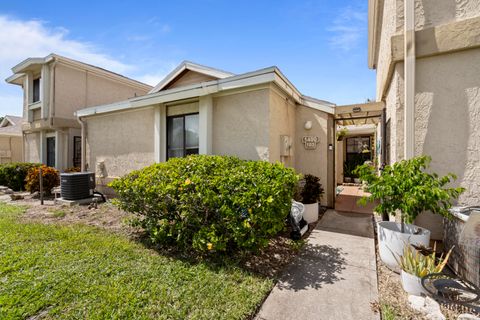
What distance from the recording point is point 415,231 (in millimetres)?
3857

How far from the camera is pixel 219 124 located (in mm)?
7289

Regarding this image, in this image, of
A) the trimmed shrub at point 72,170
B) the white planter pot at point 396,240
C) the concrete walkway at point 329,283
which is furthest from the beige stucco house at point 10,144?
the white planter pot at point 396,240

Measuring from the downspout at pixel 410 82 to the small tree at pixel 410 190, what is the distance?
0.77 metres

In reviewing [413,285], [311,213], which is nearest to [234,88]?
[311,213]

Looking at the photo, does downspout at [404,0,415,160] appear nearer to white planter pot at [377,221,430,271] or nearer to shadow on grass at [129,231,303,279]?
white planter pot at [377,221,430,271]

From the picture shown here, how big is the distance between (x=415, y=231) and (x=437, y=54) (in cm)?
348

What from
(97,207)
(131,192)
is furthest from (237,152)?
(97,207)

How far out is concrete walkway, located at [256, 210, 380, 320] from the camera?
9.29 feet

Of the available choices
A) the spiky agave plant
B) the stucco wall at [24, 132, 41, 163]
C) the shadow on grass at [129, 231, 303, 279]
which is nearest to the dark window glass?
the shadow on grass at [129, 231, 303, 279]

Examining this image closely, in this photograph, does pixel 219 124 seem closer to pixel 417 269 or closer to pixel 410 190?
pixel 410 190

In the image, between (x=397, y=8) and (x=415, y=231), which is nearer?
(x=415, y=231)

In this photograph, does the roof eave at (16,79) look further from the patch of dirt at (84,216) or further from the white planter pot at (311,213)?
the white planter pot at (311,213)

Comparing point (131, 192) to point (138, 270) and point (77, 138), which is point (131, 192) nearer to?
point (138, 270)

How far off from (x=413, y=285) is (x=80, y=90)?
18.2 metres
